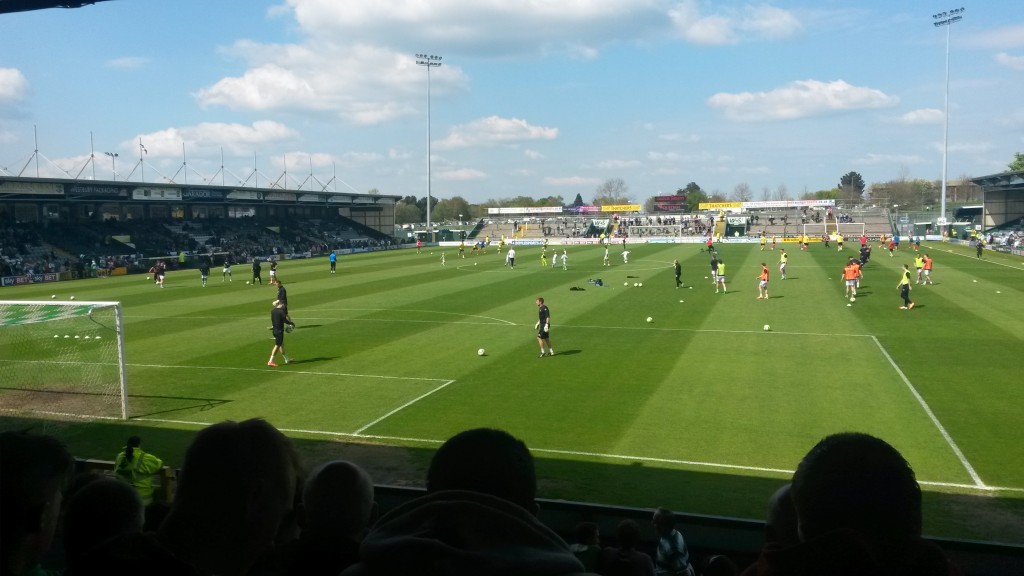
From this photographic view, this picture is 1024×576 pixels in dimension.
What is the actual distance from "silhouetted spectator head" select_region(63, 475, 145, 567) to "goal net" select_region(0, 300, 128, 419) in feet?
47.0

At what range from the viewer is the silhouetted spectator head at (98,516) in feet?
9.52

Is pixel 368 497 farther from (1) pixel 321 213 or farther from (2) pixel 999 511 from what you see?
(1) pixel 321 213

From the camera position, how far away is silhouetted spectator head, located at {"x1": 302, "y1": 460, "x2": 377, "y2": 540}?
2568mm

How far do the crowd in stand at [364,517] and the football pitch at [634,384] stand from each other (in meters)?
8.48

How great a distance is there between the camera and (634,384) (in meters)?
17.7

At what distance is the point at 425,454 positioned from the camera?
1291 cm

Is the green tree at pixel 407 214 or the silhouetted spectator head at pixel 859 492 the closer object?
the silhouetted spectator head at pixel 859 492

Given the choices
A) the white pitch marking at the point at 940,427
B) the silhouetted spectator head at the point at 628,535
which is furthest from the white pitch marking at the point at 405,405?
the white pitch marking at the point at 940,427

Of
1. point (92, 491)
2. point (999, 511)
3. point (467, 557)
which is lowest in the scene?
point (999, 511)

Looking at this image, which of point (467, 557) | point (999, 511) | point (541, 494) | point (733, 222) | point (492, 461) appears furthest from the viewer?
point (733, 222)

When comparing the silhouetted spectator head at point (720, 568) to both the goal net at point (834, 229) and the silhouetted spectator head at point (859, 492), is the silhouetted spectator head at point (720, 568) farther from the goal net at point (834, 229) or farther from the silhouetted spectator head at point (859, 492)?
the goal net at point (834, 229)

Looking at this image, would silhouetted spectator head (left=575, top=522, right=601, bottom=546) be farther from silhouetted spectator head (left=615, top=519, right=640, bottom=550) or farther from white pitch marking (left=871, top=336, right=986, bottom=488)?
white pitch marking (left=871, top=336, right=986, bottom=488)

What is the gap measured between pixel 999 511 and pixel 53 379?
66.2ft

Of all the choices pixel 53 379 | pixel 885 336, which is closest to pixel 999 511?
pixel 885 336
